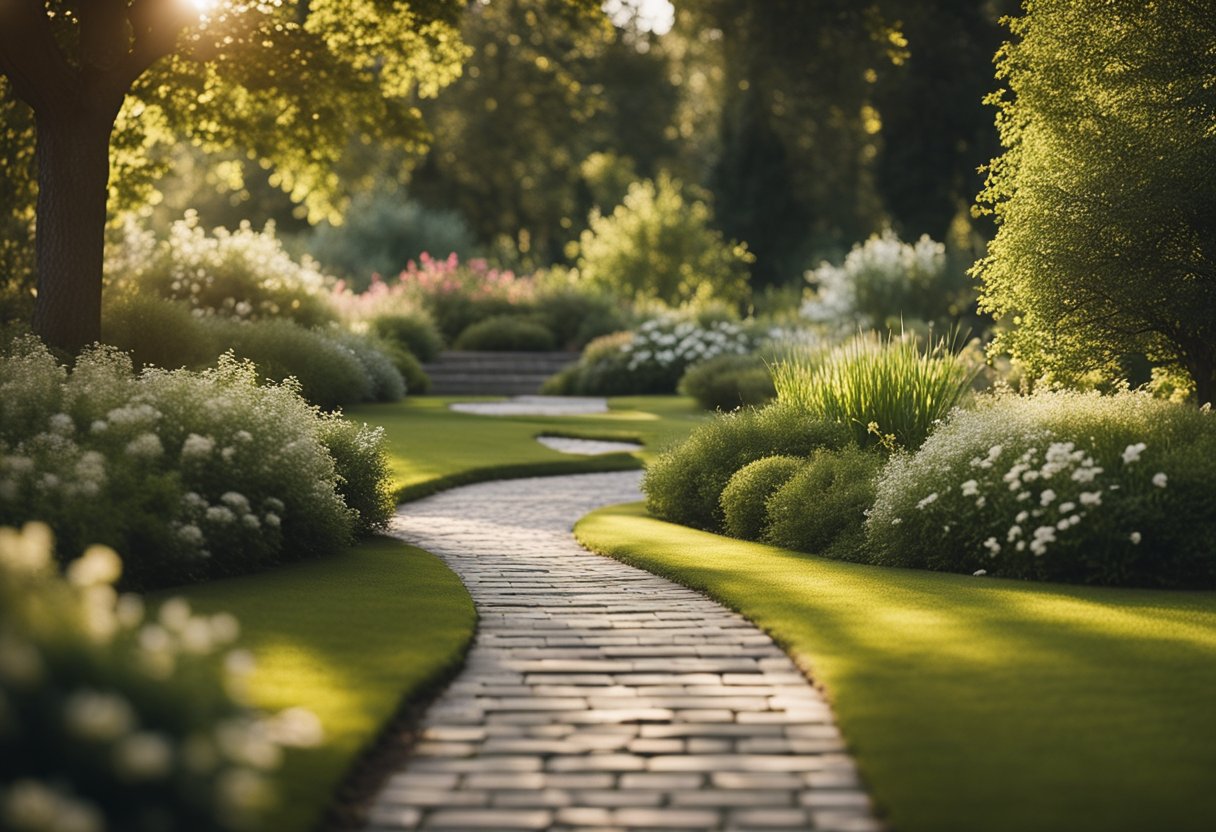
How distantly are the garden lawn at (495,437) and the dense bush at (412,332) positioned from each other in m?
4.88

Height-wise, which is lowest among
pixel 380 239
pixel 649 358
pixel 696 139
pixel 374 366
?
pixel 374 366

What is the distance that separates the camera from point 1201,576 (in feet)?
28.5

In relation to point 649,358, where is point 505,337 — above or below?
above

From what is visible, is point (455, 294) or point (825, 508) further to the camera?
point (455, 294)

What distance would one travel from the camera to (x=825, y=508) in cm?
1045

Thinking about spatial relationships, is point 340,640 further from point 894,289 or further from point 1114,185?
point 894,289

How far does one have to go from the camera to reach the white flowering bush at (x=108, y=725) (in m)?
3.04

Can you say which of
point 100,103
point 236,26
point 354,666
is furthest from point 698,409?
point 354,666

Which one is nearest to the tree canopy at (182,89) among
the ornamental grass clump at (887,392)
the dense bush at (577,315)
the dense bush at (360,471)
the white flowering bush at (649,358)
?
A: the dense bush at (360,471)

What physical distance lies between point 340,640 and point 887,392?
22.7 feet

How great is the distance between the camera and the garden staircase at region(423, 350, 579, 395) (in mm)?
29469

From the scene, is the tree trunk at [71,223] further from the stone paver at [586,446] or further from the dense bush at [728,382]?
the dense bush at [728,382]

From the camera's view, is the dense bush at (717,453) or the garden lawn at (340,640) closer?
the garden lawn at (340,640)

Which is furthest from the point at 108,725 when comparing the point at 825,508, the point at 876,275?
the point at 876,275
